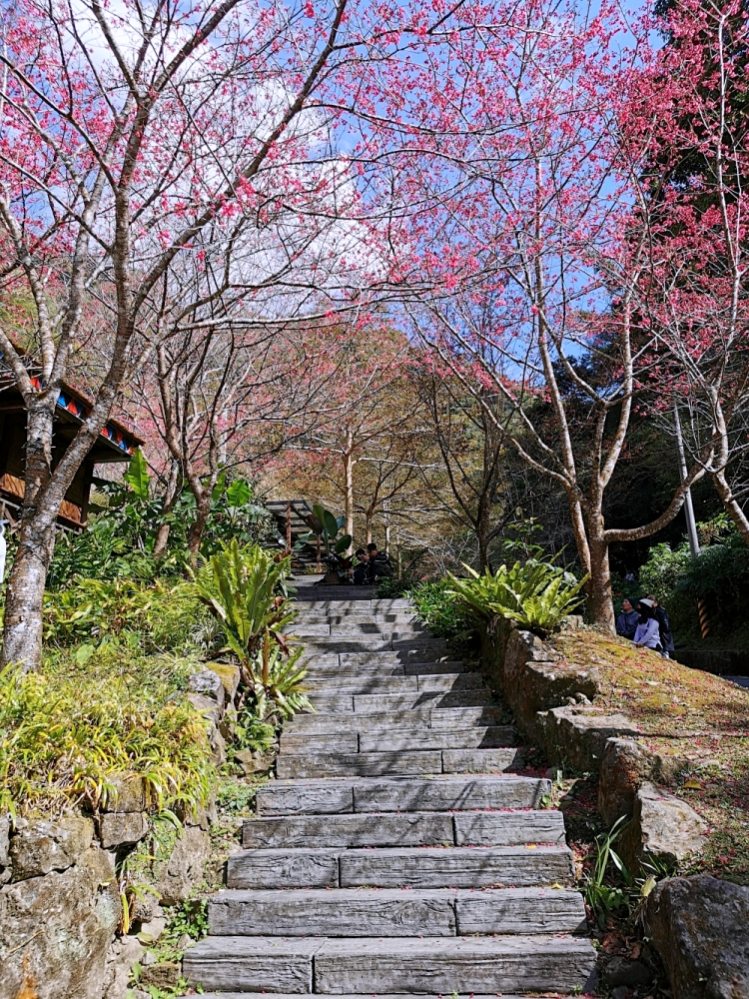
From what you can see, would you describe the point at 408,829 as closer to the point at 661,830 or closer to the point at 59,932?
the point at 661,830

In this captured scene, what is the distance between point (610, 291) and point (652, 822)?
6790 mm

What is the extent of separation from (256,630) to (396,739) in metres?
1.42

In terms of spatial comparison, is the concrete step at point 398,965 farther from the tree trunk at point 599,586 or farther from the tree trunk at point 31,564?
the tree trunk at point 599,586

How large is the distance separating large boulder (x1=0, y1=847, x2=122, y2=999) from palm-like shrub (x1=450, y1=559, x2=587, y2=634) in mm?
3925

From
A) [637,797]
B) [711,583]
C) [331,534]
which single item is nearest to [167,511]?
[637,797]

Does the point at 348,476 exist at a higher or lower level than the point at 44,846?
higher

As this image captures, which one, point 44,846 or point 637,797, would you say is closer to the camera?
point 44,846

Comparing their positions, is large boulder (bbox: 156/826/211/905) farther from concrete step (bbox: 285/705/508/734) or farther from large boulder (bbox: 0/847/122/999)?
concrete step (bbox: 285/705/508/734)

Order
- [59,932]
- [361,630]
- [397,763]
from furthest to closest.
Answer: [361,630] < [397,763] < [59,932]

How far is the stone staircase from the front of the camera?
132 inches

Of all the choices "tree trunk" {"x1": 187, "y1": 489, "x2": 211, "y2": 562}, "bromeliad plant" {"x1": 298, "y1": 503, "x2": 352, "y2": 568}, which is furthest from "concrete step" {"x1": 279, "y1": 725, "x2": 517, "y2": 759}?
"bromeliad plant" {"x1": 298, "y1": 503, "x2": 352, "y2": 568}

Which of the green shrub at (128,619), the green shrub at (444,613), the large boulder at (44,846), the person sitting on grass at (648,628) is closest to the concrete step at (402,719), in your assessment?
the green shrub at (128,619)

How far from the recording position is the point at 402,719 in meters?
5.79

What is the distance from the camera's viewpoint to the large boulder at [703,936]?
251 centimetres
